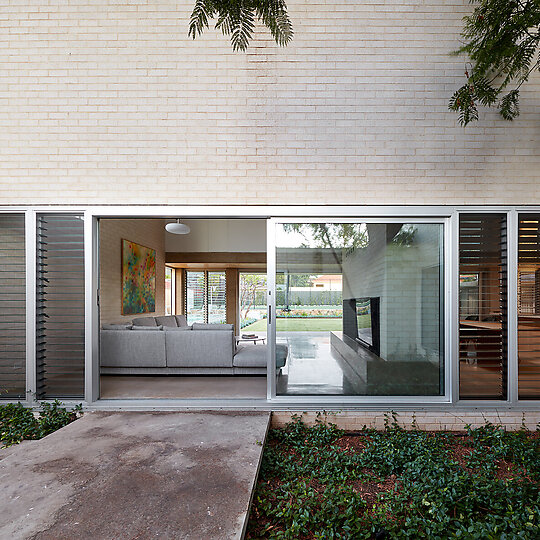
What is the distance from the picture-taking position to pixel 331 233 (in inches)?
156

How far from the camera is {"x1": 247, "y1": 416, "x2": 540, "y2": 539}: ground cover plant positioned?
2.28 meters

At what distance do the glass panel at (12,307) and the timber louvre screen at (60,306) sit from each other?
0.57 feet

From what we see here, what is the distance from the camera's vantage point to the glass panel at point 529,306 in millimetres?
3844

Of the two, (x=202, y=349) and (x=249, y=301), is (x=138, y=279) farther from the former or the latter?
(x=249, y=301)

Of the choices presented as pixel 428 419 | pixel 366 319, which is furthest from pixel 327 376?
pixel 428 419

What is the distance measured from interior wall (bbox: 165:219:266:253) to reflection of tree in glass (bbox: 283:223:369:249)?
6.22 meters

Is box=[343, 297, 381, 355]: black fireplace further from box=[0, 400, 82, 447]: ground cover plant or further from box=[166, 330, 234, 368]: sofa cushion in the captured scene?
box=[0, 400, 82, 447]: ground cover plant

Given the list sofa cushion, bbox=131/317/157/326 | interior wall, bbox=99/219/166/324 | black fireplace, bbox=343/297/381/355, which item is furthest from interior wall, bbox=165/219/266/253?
black fireplace, bbox=343/297/381/355

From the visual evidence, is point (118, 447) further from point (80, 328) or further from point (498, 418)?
point (498, 418)

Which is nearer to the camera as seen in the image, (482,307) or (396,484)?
(396,484)

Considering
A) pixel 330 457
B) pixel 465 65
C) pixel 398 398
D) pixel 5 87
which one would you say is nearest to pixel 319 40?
pixel 465 65

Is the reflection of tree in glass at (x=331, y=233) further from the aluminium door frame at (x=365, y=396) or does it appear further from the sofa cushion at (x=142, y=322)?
the sofa cushion at (x=142, y=322)

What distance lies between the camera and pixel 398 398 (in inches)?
152

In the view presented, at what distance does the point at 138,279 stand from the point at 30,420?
4384mm
